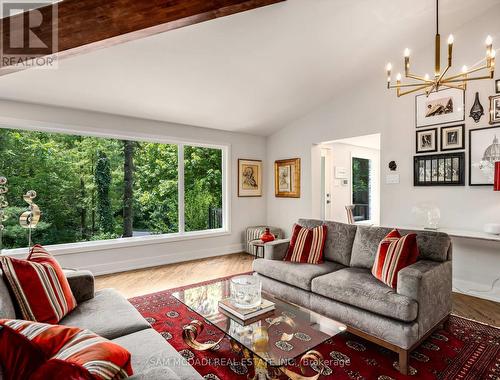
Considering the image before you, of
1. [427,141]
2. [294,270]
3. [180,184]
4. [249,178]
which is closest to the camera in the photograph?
[294,270]

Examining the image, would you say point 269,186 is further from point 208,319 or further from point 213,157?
point 208,319

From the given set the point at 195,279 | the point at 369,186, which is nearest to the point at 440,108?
the point at 369,186

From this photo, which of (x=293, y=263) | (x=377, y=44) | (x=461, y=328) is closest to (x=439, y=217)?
(x=461, y=328)

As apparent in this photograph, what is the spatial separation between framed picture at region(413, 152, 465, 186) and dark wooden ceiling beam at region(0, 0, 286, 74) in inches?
119

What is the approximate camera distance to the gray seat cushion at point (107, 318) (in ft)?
5.08

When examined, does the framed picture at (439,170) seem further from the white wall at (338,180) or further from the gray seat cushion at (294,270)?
the white wall at (338,180)

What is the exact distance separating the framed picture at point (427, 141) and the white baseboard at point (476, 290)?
67.0 inches

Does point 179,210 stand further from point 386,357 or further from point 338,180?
point 386,357

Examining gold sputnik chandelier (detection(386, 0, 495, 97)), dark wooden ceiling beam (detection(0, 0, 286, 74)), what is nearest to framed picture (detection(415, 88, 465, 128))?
gold sputnik chandelier (detection(386, 0, 495, 97))

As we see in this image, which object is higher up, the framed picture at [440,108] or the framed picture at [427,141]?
the framed picture at [440,108]

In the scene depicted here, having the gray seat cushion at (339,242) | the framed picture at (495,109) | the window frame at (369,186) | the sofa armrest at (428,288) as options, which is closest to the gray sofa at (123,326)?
the sofa armrest at (428,288)

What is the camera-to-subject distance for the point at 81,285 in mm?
1941

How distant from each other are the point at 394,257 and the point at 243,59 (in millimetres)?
2743

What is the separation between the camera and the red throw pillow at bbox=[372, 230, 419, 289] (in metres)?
2.21
